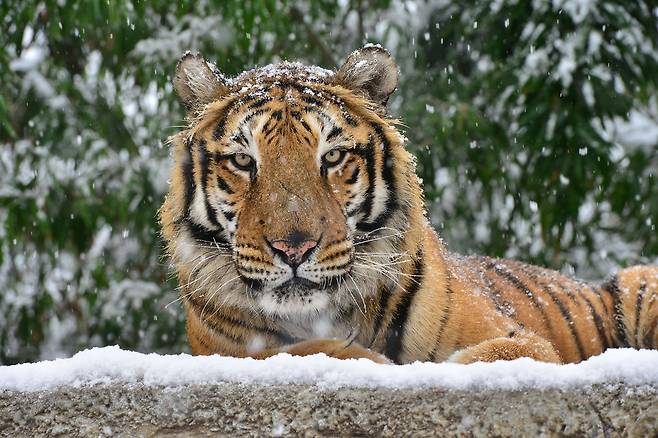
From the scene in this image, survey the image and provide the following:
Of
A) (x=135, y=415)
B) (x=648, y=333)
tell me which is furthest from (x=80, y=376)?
(x=648, y=333)

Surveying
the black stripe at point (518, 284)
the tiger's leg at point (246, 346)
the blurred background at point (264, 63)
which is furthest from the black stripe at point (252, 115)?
the blurred background at point (264, 63)

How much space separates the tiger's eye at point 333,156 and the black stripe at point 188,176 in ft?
1.55

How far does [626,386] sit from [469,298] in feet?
3.80

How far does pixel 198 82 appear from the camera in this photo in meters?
3.12

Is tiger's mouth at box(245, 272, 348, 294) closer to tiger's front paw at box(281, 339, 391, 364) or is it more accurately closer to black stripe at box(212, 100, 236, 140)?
tiger's front paw at box(281, 339, 391, 364)

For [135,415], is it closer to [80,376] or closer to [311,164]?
[80,376]

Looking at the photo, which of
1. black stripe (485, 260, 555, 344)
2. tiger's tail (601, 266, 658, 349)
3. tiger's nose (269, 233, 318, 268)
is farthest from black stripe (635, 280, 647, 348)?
tiger's nose (269, 233, 318, 268)

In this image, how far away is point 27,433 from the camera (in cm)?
197

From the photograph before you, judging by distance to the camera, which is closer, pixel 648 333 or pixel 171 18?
pixel 648 333

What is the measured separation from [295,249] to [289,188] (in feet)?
0.81

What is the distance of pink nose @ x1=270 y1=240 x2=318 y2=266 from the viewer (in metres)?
2.55

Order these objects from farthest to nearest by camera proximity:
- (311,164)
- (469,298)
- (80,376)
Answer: (469,298)
(311,164)
(80,376)

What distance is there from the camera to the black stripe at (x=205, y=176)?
9.64 feet

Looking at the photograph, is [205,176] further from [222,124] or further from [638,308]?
[638,308]
